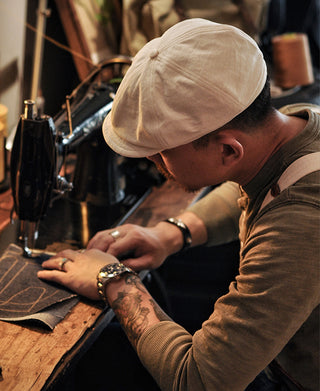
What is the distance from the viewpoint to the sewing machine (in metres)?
1.23

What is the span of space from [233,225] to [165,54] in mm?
684

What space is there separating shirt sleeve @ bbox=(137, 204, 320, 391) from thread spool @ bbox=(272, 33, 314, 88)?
173 cm

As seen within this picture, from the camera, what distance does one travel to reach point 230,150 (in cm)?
106

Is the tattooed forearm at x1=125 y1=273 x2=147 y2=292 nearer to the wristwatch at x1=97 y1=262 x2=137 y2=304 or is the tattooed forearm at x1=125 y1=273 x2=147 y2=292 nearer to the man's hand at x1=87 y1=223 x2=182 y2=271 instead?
the wristwatch at x1=97 y1=262 x2=137 y2=304

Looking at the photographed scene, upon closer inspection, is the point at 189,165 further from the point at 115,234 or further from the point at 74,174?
the point at 74,174

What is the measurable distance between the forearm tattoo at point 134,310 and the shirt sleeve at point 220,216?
405 mm

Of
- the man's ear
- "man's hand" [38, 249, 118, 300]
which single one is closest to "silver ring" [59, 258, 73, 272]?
"man's hand" [38, 249, 118, 300]

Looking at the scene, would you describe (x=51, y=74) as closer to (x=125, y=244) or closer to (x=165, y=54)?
(x=125, y=244)

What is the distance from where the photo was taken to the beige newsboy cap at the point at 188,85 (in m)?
0.97

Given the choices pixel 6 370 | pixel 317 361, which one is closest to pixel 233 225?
pixel 317 361

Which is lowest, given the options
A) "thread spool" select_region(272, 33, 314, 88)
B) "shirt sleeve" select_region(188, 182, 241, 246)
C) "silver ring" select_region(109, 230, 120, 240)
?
"thread spool" select_region(272, 33, 314, 88)

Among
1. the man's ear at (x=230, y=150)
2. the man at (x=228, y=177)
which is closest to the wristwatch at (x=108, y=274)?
the man at (x=228, y=177)

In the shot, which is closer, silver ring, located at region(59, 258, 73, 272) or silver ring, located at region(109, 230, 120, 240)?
silver ring, located at region(59, 258, 73, 272)

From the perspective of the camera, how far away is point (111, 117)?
42.7 inches
